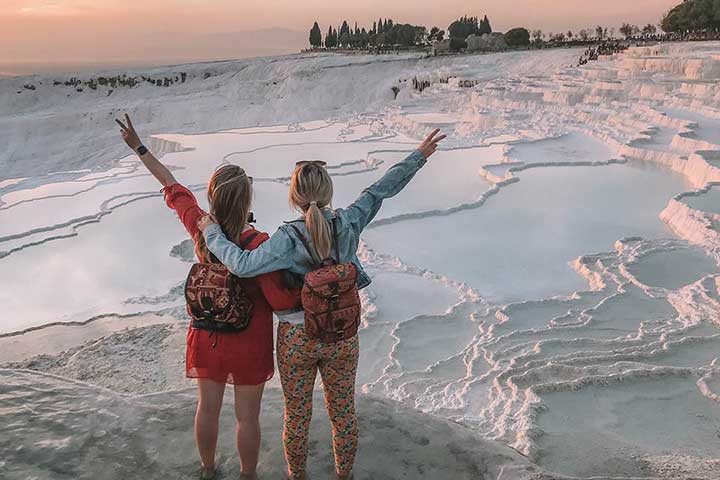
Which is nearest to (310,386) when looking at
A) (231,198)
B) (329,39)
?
(231,198)

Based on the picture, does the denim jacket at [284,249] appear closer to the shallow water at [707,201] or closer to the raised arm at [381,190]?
the raised arm at [381,190]

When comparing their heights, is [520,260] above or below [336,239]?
below

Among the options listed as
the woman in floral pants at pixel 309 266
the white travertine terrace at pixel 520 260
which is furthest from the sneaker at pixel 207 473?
the white travertine terrace at pixel 520 260

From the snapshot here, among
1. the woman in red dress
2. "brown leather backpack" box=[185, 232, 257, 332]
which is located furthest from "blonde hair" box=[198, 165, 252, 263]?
"brown leather backpack" box=[185, 232, 257, 332]

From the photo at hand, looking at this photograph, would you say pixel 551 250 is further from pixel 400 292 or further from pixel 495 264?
pixel 400 292

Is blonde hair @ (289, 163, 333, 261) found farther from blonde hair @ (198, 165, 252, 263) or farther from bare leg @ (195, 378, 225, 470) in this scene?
bare leg @ (195, 378, 225, 470)

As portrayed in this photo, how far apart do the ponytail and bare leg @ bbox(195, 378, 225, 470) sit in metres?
0.50

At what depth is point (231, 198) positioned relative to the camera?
164 centimetres

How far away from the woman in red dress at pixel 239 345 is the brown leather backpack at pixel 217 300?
1.5 inches

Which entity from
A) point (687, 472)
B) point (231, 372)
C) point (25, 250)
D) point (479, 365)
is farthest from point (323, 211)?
point (25, 250)

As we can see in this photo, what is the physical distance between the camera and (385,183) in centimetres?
188

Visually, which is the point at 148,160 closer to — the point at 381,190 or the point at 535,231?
the point at 381,190

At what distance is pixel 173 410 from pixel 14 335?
2562 millimetres

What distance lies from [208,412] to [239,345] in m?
0.25
